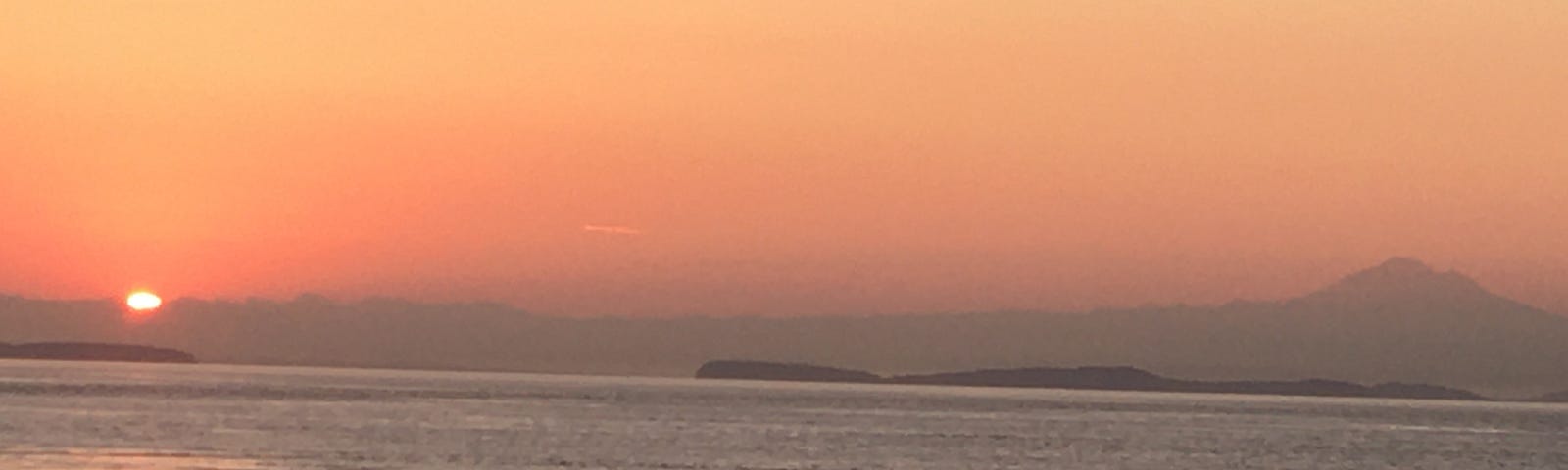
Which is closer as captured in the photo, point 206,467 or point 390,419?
point 206,467

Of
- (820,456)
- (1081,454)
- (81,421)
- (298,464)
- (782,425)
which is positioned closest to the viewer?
(298,464)

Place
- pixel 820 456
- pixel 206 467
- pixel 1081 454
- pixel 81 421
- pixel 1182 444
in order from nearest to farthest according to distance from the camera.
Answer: pixel 206 467 < pixel 820 456 < pixel 1081 454 < pixel 81 421 < pixel 1182 444

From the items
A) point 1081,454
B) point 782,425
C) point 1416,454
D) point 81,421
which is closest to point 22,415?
point 81,421

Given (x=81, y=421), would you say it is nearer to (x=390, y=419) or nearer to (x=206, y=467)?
(x=390, y=419)

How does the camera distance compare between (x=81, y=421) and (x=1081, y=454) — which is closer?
(x=1081, y=454)

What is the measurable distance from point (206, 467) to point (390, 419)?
72246 millimetres

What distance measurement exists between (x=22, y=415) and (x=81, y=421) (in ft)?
33.5

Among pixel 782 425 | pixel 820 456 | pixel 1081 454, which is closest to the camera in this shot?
pixel 820 456

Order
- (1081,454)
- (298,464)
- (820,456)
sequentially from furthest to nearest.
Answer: (1081,454)
(820,456)
(298,464)

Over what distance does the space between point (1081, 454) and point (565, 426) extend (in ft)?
141

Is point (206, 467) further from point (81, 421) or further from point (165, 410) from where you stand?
point (165, 410)

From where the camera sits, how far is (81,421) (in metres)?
130

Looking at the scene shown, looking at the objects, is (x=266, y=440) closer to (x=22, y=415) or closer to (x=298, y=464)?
(x=298, y=464)

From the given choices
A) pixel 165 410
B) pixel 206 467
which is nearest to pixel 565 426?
pixel 165 410
